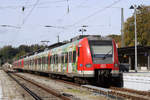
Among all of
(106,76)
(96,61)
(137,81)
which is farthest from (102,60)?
(137,81)

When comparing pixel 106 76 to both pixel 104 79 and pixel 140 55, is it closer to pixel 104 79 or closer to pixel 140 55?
pixel 104 79

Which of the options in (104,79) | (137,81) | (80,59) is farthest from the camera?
(80,59)

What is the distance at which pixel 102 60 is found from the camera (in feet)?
52.2

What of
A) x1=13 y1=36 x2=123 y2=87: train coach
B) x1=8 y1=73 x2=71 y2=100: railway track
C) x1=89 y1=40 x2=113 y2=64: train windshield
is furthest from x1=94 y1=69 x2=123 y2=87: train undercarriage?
x1=8 y1=73 x2=71 y2=100: railway track

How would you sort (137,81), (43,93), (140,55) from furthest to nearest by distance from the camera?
(140,55)
(137,81)
(43,93)

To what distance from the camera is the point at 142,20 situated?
5166 cm

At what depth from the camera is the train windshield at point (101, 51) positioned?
16.0m

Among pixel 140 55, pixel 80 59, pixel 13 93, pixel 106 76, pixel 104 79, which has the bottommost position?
pixel 13 93

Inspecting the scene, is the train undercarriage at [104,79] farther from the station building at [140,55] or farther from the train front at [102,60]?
the station building at [140,55]

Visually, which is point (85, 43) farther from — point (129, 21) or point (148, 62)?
point (129, 21)

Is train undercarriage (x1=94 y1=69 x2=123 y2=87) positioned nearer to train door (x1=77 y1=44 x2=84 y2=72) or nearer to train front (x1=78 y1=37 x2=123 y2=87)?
train front (x1=78 y1=37 x2=123 y2=87)

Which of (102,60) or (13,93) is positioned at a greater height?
(102,60)

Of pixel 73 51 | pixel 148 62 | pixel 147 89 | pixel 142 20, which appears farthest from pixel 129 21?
pixel 147 89

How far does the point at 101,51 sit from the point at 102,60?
1.90 feet
